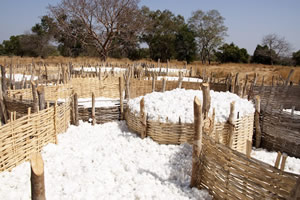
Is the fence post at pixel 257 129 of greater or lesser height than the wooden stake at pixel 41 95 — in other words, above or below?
below

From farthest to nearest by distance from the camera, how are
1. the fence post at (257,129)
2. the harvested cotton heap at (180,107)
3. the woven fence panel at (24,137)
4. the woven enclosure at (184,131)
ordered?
the fence post at (257,129) < the harvested cotton heap at (180,107) < the woven enclosure at (184,131) < the woven fence panel at (24,137)

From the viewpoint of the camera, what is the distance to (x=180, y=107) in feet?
18.3

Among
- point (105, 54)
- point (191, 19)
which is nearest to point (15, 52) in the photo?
point (105, 54)

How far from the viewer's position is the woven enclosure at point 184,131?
507cm

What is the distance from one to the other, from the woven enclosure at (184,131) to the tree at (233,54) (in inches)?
984

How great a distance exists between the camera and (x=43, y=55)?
30.0 metres

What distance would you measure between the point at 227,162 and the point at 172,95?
3514mm

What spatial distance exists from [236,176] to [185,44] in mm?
28594

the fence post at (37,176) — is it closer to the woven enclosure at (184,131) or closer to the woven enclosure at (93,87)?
the woven enclosure at (184,131)

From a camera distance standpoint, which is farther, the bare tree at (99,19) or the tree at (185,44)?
the tree at (185,44)

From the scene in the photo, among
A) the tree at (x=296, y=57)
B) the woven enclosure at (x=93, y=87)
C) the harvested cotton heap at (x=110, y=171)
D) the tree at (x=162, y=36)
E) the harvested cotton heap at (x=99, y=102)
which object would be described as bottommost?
the harvested cotton heap at (x=110, y=171)

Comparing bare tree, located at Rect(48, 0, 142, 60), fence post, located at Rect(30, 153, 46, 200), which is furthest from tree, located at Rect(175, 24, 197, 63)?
fence post, located at Rect(30, 153, 46, 200)

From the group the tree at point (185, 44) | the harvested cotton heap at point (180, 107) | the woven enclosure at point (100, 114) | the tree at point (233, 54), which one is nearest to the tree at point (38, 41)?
the tree at point (185, 44)

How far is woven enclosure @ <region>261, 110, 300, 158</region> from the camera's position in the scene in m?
5.83
